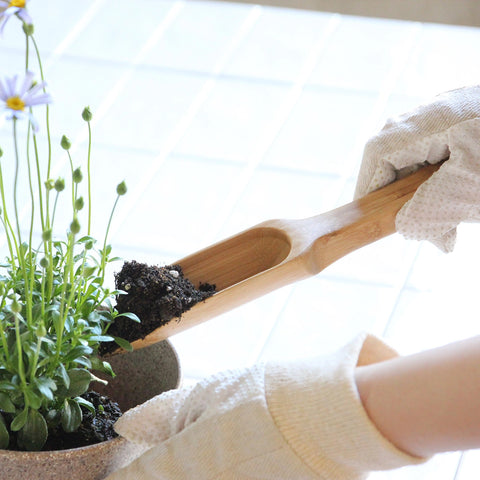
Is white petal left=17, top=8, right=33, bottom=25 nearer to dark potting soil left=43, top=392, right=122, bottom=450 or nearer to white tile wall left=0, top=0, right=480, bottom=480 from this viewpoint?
dark potting soil left=43, top=392, right=122, bottom=450

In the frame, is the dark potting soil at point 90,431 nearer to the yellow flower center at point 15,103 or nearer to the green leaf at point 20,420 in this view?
the green leaf at point 20,420

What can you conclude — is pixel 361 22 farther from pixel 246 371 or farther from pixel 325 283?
pixel 246 371

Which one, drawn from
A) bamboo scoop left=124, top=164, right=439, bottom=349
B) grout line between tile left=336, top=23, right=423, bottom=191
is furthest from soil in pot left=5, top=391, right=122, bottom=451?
grout line between tile left=336, top=23, right=423, bottom=191

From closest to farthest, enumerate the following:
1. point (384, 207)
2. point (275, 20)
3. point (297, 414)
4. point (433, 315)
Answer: point (297, 414), point (384, 207), point (433, 315), point (275, 20)

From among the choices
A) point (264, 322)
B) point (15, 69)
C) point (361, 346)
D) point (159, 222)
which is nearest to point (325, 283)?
point (264, 322)

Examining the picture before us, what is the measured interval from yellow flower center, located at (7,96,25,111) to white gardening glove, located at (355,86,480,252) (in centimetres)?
43

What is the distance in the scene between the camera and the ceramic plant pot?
708 mm

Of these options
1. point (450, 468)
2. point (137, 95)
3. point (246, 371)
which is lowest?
point (450, 468)

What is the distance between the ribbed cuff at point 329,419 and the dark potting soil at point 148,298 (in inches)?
5.7

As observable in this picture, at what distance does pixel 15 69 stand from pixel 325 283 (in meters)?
0.83

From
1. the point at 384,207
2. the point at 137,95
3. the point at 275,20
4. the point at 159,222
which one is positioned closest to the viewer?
the point at 384,207

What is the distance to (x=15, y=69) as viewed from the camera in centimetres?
178

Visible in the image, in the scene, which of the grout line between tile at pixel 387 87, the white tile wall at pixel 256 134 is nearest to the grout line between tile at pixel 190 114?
the white tile wall at pixel 256 134

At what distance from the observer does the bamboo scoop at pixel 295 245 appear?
866mm
